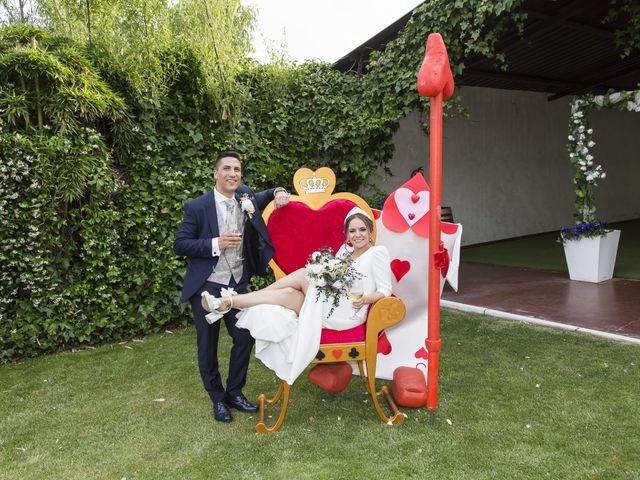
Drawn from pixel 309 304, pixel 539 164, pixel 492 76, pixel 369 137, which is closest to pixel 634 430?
pixel 309 304

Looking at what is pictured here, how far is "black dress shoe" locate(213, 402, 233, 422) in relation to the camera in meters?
2.95

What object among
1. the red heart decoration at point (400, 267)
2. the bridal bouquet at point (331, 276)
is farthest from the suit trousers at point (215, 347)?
the red heart decoration at point (400, 267)

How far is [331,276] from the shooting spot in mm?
2641

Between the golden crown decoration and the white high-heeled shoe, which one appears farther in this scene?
the golden crown decoration

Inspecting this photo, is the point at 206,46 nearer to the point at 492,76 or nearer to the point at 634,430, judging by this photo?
the point at 634,430

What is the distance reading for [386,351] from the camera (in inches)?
128

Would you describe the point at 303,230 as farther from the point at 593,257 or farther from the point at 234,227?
the point at 593,257

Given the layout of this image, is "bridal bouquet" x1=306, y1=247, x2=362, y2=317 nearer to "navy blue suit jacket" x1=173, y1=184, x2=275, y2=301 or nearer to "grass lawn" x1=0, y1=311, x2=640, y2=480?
"navy blue suit jacket" x1=173, y1=184, x2=275, y2=301

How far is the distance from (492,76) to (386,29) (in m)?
4.02

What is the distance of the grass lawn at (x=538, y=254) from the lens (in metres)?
7.32

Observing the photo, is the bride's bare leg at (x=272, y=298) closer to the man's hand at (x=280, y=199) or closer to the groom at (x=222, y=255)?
the groom at (x=222, y=255)

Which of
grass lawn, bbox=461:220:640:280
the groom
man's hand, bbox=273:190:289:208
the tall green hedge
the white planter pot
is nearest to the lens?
the groom

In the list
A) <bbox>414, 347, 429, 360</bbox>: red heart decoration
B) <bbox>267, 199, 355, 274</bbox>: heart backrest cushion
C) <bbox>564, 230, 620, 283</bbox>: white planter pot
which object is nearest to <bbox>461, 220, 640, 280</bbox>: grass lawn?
<bbox>564, 230, 620, 283</bbox>: white planter pot

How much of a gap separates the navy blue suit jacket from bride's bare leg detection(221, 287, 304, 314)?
0.30 metres
